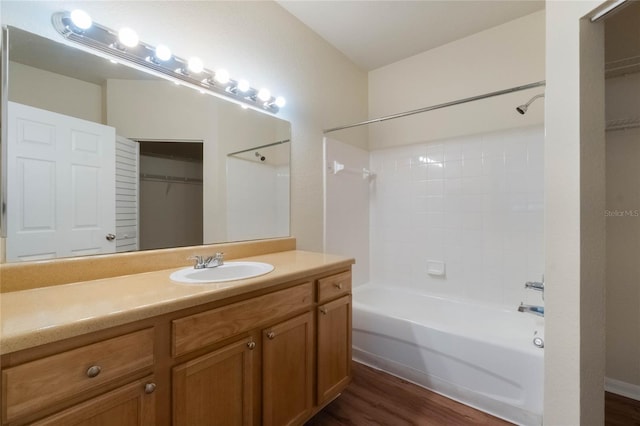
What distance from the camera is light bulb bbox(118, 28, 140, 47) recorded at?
120 cm

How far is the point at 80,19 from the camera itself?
110 cm

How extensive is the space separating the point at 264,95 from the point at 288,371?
1.64 meters

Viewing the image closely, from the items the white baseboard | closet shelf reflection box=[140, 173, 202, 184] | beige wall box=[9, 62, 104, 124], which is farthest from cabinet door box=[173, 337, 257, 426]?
the white baseboard

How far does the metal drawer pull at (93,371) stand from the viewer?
750 mm

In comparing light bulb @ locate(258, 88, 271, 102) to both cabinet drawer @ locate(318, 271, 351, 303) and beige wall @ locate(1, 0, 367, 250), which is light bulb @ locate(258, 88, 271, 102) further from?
cabinet drawer @ locate(318, 271, 351, 303)

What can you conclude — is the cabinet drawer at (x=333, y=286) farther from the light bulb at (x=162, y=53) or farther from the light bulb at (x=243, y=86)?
the light bulb at (x=162, y=53)

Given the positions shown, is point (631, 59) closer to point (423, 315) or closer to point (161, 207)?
point (423, 315)

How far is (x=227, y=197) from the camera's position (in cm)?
172

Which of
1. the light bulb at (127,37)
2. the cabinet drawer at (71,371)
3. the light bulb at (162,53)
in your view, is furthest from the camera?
the light bulb at (162,53)

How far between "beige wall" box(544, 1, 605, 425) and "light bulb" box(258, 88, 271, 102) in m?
1.52

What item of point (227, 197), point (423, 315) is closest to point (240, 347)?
point (227, 197)

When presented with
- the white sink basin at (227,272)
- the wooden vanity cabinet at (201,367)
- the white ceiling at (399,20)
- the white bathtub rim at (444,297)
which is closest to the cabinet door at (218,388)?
the wooden vanity cabinet at (201,367)

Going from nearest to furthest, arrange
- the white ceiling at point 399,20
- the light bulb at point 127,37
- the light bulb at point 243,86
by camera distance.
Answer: the light bulb at point 127,37 < the light bulb at point 243,86 < the white ceiling at point 399,20

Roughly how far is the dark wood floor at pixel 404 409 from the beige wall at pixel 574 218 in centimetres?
52
